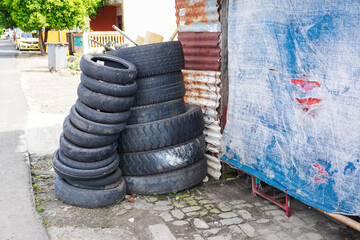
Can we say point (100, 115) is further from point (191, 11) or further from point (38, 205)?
point (191, 11)

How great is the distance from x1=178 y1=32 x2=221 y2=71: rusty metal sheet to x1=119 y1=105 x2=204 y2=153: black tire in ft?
3.07

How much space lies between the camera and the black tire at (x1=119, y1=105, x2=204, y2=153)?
14.4ft

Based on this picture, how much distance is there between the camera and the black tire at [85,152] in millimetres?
4051

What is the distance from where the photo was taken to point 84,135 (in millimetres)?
4023

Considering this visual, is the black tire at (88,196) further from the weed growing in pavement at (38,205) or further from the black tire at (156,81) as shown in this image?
the black tire at (156,81)

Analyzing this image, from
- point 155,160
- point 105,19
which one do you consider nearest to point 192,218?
point 155,160

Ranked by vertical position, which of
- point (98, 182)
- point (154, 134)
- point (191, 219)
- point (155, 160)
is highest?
point (154, 134)

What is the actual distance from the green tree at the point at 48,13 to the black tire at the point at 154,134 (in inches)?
851

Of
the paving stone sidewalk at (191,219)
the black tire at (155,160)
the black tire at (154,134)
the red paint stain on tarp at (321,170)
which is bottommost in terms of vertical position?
the paving stone sidewalk at (191,219)

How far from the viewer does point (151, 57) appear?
14.6ft

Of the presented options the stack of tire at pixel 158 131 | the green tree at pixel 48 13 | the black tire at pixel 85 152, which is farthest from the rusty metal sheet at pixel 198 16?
the green tree at pixel 48 13

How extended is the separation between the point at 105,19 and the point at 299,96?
28.6 metres

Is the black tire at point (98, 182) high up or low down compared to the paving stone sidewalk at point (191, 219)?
up

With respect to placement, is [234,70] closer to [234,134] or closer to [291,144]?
[234,134]
